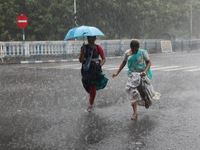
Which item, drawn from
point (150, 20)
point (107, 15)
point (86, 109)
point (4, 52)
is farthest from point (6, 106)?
point (150, 20)

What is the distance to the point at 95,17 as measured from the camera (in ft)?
113

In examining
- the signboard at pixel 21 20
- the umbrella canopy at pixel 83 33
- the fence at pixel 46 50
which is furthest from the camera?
the signboard at pixel 21 20

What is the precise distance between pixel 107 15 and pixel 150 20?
8.26 meters

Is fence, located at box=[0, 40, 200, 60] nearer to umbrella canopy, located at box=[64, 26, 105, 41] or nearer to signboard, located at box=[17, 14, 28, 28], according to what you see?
signboard, located at box=[17, 14, 28, 28]

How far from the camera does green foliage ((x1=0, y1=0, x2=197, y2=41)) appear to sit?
2951 centimetres

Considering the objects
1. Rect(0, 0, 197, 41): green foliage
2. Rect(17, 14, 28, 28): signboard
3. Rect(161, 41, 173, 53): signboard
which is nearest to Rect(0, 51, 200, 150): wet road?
Rect(17, 14, 28, 28): signboard

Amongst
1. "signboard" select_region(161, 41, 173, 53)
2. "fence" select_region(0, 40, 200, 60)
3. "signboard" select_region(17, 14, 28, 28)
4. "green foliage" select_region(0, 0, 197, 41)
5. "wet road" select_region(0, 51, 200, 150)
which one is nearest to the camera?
"wet road" select_region(0, 51, 200, 150)

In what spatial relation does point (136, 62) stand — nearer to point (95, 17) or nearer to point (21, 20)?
point (21, 20)

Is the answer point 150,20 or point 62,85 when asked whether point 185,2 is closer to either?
point 150,20

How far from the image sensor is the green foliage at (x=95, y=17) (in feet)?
96.8

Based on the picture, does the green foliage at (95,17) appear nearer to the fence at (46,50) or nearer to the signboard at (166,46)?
the fence at (46,50)

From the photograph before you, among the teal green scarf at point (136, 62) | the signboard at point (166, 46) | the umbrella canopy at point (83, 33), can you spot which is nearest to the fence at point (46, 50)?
the signboard at point (166, 46)

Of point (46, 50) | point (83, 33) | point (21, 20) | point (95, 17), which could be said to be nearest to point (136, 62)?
point (83, 33)

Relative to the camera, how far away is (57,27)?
3139cm
